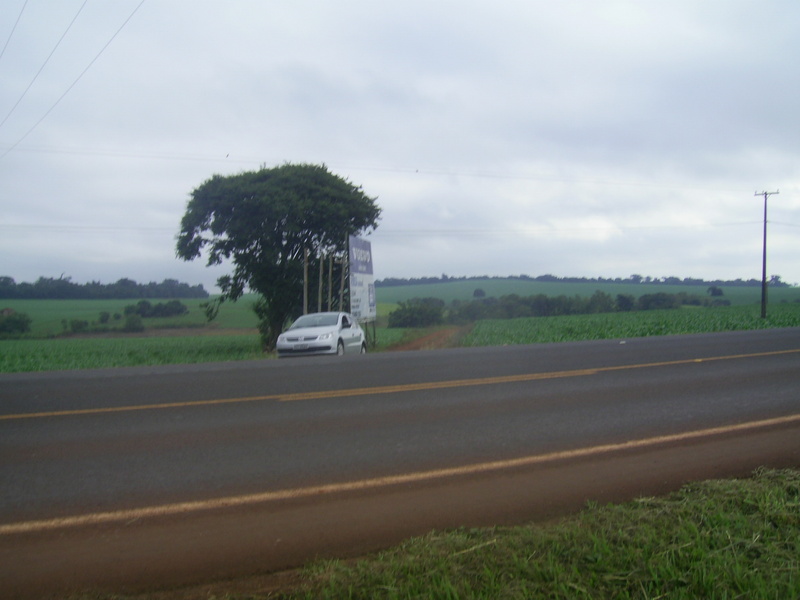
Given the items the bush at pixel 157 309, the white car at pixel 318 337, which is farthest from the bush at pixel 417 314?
the white car at pixel 318 337

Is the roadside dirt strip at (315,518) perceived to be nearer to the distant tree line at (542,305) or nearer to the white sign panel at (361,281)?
the white sign panel at (361,281)

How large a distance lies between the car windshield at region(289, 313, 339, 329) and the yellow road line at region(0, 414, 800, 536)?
1421cm

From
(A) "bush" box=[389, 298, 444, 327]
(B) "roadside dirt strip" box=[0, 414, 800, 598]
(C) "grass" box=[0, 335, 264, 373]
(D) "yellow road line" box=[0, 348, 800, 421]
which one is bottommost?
(C) "grass" box=[0, 335, 264, 373]

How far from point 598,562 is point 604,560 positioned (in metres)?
0.05

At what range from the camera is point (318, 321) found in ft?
70.0

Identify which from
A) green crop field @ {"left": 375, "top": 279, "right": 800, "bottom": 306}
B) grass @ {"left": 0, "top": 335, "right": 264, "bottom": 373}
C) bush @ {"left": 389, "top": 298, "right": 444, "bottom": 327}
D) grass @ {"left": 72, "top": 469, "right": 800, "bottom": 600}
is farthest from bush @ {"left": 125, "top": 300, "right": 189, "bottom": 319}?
grass @ {"left": 72, "top": 469, "right": 800, "bottom": 600}

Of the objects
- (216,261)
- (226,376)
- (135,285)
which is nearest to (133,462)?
(226,376)

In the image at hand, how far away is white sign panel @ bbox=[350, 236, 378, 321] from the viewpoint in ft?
93.6

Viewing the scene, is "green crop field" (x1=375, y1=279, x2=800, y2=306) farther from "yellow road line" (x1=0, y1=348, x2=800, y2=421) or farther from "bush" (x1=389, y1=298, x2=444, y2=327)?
"yellow road line" (x1=0, y1=348, x2=800, y2=421)

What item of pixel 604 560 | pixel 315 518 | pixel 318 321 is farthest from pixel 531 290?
pixel 604 560

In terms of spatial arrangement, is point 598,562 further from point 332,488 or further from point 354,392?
point 354,392

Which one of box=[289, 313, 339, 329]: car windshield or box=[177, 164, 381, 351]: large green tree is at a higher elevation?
box=[177, 164, 381, 351]: large green tree

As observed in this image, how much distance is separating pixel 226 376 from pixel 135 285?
1440 inches

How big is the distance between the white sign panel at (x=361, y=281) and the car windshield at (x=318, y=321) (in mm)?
5914
